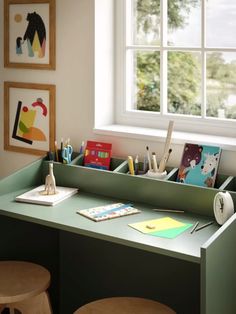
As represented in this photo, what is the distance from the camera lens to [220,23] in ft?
9.64

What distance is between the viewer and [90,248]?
3.20 metres

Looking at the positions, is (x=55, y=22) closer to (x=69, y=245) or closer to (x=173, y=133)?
(x=173, y=133)

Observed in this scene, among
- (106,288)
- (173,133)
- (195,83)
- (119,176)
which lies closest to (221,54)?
(195,83)

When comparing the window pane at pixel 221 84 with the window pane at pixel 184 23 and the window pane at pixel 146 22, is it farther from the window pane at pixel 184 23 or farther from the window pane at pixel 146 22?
the window pane at pixel 146 22

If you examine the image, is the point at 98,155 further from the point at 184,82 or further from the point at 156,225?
the point at 156,225

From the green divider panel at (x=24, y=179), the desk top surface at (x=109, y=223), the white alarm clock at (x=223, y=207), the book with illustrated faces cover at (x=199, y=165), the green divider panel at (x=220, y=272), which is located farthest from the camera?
the green divider panel at (x=24, y=179)

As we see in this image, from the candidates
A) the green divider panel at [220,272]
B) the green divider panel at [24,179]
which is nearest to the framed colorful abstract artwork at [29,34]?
the green divider panel at [24,179]

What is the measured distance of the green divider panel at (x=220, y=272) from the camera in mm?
2203

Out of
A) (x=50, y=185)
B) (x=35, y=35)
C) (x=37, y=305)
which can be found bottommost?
(x=37, y=305)

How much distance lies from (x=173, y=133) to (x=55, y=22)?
805 mm

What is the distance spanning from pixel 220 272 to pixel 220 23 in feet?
3.85

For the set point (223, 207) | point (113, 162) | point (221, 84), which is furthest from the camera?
point (113, 162)

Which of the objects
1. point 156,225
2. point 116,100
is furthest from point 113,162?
point 156,225

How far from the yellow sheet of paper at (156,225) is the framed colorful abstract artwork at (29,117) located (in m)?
0.90
